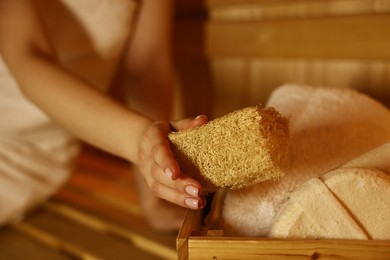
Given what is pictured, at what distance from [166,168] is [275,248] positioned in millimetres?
143

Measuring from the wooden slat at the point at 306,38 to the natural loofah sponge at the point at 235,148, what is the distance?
1.95 ft

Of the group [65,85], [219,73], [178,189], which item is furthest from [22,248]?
[219,73]

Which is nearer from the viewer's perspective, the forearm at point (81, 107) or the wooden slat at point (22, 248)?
the forearm at point (81, 107)

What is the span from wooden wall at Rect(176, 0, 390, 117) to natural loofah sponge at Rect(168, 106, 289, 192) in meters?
0.62

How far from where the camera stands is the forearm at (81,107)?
613mm

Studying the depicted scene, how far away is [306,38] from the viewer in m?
1.10

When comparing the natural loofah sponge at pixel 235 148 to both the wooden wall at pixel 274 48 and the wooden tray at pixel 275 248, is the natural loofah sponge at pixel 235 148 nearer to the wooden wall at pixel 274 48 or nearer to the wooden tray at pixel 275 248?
the wooden tray at pixel 275 248

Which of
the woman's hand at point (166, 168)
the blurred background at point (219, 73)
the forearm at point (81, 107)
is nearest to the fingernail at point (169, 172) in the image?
the woman's hand at point (166, 168)

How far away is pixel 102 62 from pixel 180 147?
559mm

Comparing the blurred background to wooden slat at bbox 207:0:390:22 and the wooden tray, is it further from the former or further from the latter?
the wooden tray

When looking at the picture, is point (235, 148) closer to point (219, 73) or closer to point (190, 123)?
point (190, 123)

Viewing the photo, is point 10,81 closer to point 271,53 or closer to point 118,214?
point 118,214

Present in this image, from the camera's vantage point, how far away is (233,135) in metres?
0.48

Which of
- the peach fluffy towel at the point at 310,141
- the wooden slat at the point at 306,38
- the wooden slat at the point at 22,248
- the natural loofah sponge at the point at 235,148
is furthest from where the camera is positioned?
the wooden slat at the point at 306,38
